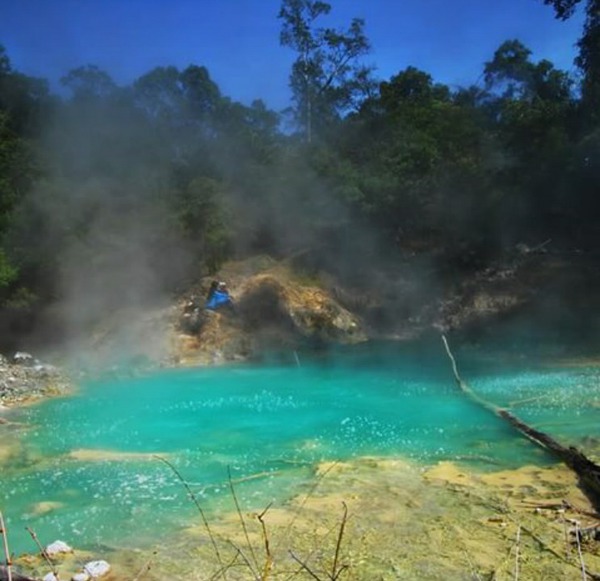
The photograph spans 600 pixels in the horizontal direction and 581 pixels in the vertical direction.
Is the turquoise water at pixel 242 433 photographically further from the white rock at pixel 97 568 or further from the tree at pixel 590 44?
the tree at pixel 590 44

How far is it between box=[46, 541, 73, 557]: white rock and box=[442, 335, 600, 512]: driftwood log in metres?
4.66

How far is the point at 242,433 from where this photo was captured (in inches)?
371

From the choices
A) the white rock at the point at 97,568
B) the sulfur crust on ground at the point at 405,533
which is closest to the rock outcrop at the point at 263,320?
the sulfur crust on ground at the point at 405,533

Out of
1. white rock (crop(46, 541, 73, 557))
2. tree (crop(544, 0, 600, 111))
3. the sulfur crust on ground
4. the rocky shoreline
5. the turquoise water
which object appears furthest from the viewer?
tree (crop(544, 0, 600, 111))

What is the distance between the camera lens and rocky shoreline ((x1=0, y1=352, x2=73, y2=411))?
487 inches

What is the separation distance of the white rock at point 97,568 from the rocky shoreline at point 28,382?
7557 mm

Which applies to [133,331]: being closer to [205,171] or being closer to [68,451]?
[205,171]

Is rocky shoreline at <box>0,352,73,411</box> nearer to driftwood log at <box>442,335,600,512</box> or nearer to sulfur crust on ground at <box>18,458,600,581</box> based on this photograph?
sulfur crust on ground at <box>18,458,600,581</box>

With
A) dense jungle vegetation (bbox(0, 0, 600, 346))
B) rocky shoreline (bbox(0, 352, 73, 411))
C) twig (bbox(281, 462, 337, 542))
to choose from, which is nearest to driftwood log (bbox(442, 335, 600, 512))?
twig (bbox(281, 462, 337, 542))

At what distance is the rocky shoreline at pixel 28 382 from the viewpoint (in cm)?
1236

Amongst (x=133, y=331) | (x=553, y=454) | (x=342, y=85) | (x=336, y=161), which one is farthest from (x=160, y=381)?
(x=342, y=85)

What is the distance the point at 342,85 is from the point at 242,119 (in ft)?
Answer: 19.0

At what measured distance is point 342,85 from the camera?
2988 centimetres

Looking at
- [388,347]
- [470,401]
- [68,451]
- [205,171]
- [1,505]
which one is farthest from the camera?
[205,171]
